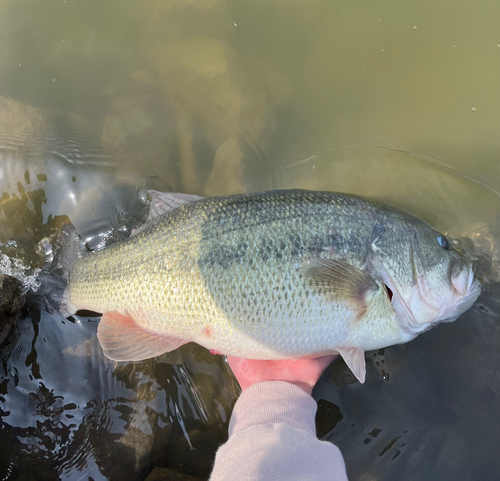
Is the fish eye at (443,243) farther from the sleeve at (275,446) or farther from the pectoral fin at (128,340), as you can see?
the pectoral fin at (128,340)

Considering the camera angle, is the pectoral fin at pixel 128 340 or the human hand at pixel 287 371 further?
the human hand at pixel 287 371

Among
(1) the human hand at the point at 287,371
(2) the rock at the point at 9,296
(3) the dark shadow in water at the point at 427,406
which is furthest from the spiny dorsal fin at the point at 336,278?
(2) the rock at the point at 9,296

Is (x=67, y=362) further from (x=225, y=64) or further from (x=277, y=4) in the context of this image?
(x=277, y=4)

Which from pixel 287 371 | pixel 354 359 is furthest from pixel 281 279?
pixel 287 371

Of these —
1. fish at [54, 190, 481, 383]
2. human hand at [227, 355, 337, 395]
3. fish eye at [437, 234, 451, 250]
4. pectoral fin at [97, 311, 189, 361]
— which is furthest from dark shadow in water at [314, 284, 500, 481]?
pectoral fin at [97, 311, 189, 361]

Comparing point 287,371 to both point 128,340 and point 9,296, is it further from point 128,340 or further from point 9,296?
point 9,296

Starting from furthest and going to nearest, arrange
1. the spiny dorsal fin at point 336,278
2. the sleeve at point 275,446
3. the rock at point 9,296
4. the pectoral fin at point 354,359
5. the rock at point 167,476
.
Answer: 1. the rock at point 9,296
2. the rock at point 167,476
3. the pectoral fin at point 354,359
4. the spiny dorsal fin at point 336,278
5. the sleeve at point 275,446

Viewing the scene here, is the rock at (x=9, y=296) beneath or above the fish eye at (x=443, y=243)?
beneath
